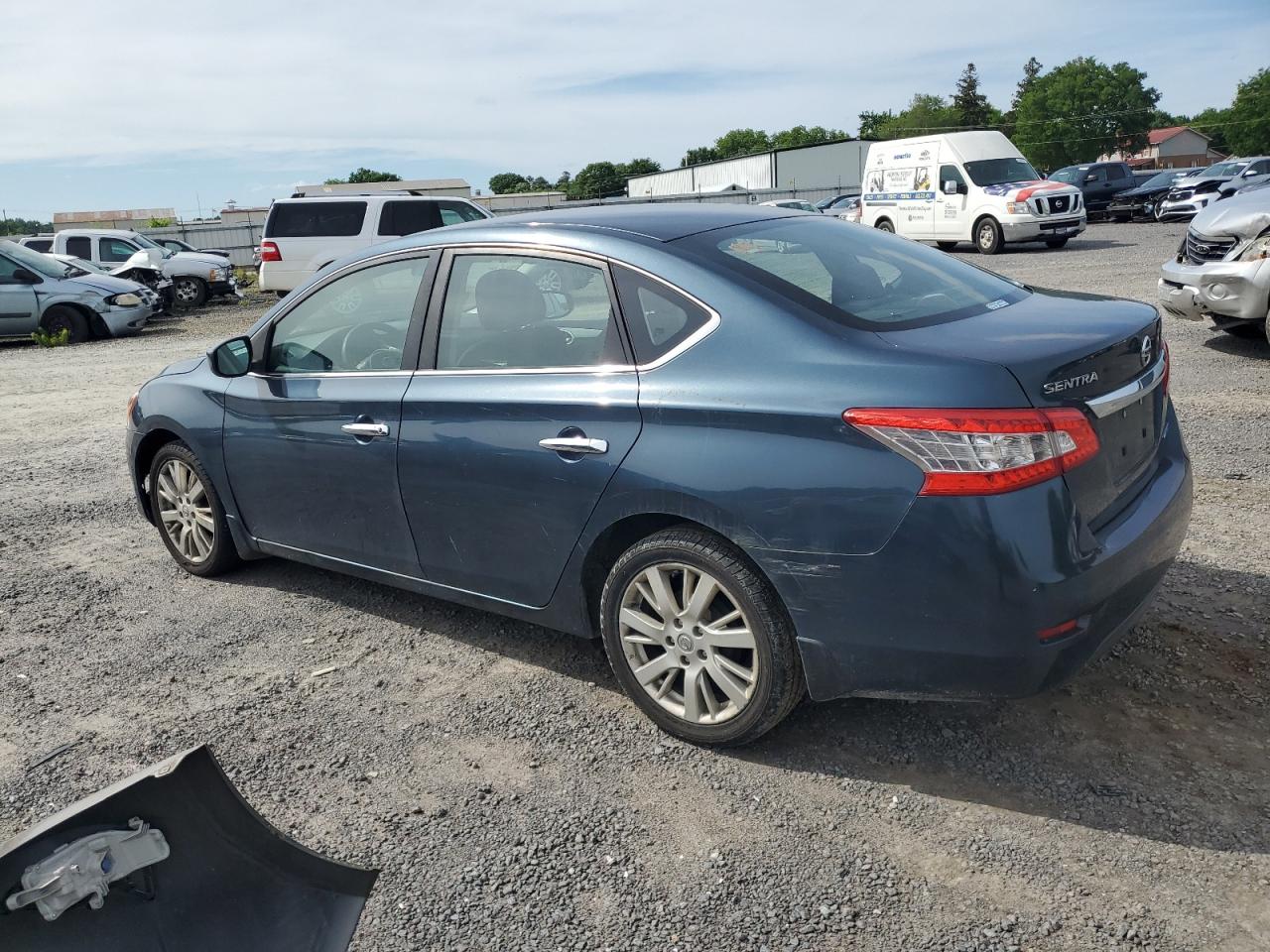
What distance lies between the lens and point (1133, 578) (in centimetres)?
312

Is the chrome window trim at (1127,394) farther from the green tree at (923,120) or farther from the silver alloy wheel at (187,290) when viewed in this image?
the green tree at (923,120)

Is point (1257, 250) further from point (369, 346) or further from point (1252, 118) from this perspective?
point (1252, 118)

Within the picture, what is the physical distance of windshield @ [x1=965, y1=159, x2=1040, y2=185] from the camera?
2269 cm

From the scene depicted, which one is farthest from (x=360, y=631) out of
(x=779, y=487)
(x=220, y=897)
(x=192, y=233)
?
(x=192, y=233)

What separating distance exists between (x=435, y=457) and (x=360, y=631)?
1.12 m

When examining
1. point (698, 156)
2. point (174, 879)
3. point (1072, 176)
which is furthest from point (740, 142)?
point (174, 879)

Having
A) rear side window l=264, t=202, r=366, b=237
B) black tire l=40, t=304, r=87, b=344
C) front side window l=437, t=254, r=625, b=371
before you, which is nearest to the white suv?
rear side window l=264, t=202, r=366, b=237

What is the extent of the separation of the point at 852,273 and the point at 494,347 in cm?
130

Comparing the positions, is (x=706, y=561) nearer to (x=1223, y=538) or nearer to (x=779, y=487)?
(x=779, y=487)

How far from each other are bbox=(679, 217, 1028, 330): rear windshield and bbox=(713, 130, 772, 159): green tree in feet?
497

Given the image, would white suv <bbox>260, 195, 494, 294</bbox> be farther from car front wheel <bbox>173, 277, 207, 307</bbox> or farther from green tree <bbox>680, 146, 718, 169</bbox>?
green tree <bbox>680, 146, 718, 169</bbox>

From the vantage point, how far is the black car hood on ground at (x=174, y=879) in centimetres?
174

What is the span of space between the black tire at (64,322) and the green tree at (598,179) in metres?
108

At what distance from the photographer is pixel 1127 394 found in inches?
127
